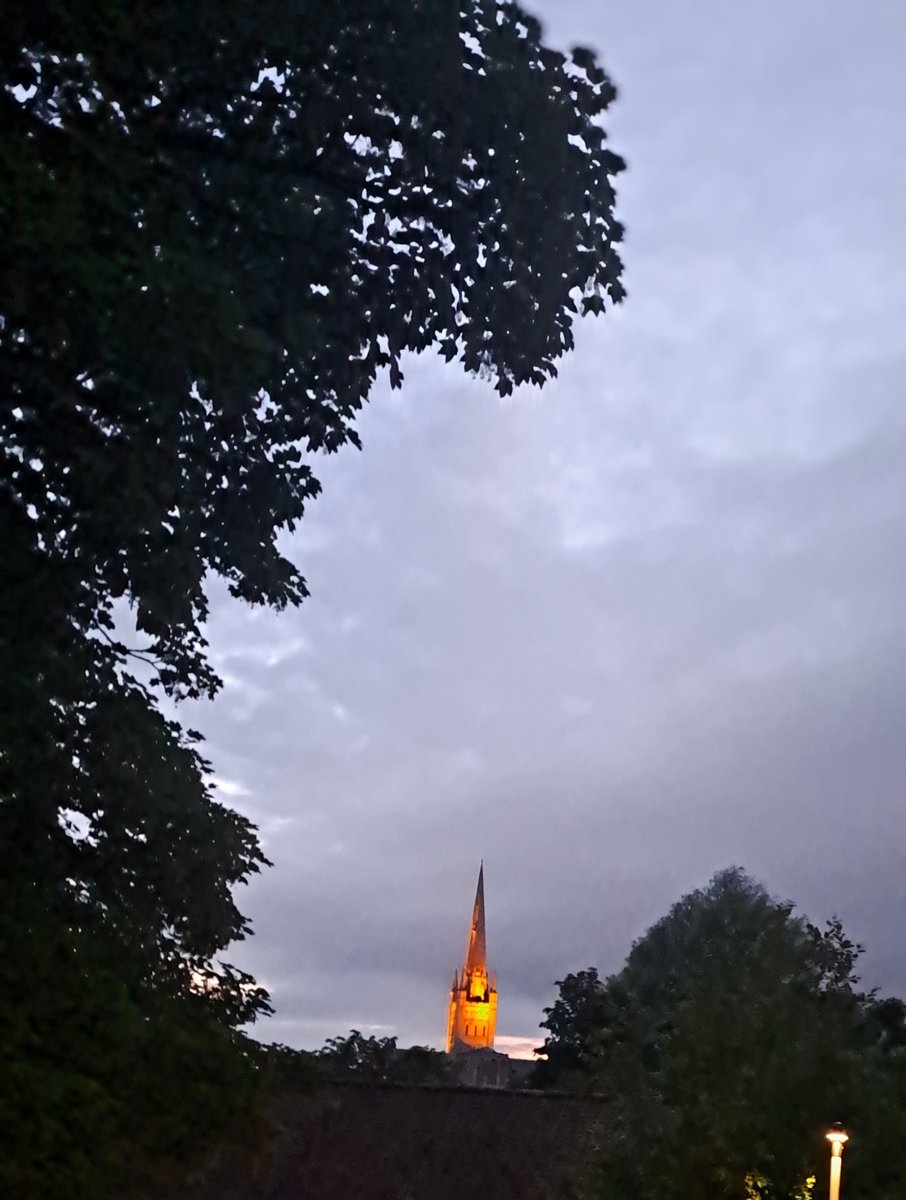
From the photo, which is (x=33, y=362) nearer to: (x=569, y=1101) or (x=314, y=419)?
(x=314, y=419)

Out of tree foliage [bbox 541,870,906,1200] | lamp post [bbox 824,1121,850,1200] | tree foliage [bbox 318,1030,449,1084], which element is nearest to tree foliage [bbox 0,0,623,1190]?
tree foliage [bbox 318,1030,449,1084]

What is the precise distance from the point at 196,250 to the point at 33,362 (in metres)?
1.38

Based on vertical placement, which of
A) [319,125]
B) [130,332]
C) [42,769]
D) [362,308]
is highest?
[319,125]

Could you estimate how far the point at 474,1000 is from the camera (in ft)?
508

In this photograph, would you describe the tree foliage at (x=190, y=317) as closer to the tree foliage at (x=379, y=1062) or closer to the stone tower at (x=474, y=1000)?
the tree foliage at (x=379, y=1062)

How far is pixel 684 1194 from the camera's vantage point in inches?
832

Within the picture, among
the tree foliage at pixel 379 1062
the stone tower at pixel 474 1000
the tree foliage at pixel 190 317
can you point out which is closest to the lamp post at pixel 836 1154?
the tree foliage at pixel 379 1062

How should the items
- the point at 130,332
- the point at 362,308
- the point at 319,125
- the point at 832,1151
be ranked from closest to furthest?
the point at 130,332
the point at 319,125
the point at 362,308
the point at 832,1151

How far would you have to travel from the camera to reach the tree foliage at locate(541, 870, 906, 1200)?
65.1 ft

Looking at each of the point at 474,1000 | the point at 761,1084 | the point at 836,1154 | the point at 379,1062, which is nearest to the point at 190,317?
the point at 836,1154

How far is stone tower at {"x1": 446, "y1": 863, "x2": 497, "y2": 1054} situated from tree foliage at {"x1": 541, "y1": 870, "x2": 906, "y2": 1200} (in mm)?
129593

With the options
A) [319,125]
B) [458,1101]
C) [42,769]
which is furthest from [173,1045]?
[458,1101]

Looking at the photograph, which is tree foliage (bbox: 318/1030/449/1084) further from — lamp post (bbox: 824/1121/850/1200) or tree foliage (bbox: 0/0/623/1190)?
lamp post (bbox: 824/1121/850/1200)

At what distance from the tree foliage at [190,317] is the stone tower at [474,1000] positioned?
475 feet
